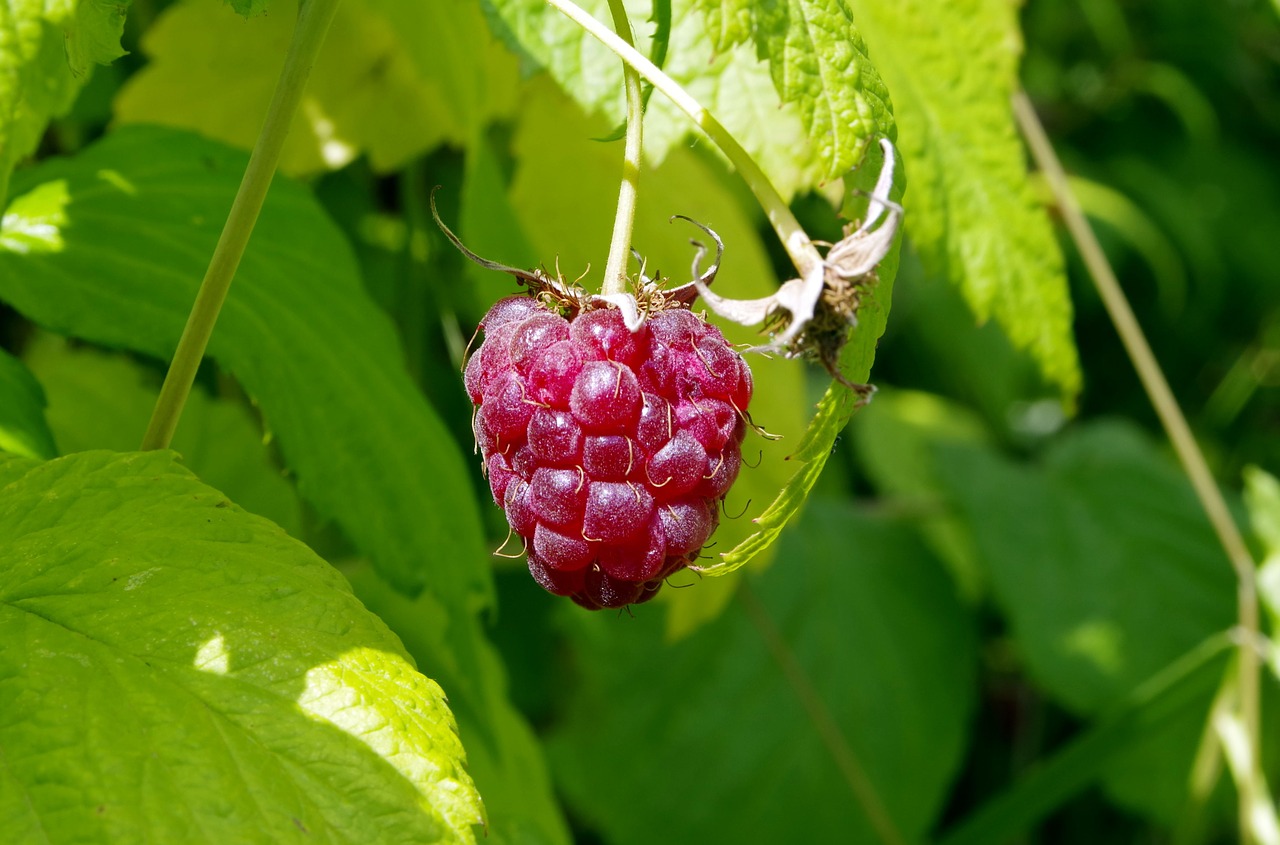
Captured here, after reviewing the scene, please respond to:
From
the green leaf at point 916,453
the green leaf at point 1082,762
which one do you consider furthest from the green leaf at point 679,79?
the green leaf at point 916,453

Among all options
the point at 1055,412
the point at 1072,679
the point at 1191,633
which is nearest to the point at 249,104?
the point at 1072,679

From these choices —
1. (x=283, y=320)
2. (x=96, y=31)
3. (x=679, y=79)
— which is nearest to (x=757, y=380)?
(x=679, y=79)

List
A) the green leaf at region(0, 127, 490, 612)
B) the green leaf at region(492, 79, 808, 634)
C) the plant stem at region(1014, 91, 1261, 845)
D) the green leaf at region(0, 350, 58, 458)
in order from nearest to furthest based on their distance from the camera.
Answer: the green leaf at region(0, 350, 58, 458), the green leaf at region(0, 127, 490, 612), the green leaf at region(492, 79, 808, 634), the plant stem at region(1014, 91, 1261, 845)

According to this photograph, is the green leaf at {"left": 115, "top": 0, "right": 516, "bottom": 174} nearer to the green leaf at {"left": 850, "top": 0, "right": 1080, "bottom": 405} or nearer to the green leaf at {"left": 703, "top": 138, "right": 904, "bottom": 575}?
the green leaf at {"left": 850, "top": 0, "right": 1080, "bottom": 405}

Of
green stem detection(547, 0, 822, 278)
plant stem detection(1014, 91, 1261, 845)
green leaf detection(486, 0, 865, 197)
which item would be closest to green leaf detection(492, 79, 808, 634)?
green leaf detection(486, 0, 865, 197)

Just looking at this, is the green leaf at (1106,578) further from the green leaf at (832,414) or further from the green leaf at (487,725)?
the green leaf at (832,414)
